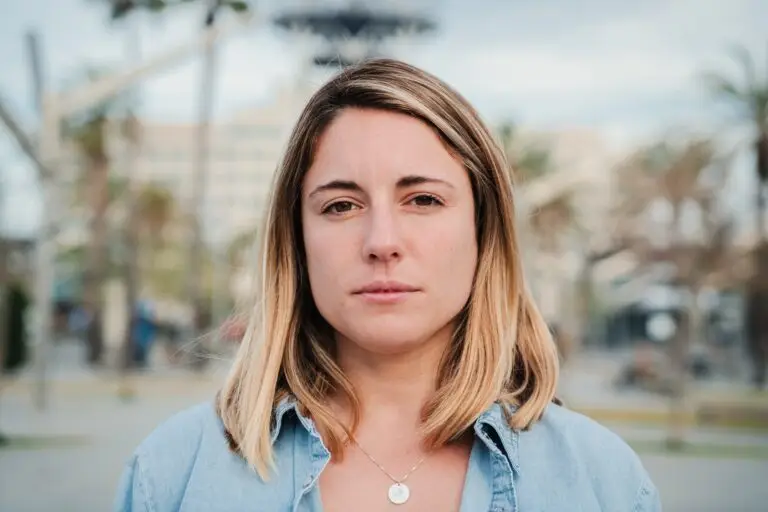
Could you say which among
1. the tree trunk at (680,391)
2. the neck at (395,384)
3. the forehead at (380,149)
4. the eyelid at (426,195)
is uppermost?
the forehead at (380,149)

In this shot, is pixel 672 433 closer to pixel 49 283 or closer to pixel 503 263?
pixel 49 283

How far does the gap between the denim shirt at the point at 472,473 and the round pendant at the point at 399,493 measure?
107mm

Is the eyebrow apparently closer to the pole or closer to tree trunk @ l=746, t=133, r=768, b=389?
the pole

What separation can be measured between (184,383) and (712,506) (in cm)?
1563

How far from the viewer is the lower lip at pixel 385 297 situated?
1874mm

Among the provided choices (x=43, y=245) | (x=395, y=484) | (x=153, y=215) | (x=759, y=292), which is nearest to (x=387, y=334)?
(x=395, y=484)

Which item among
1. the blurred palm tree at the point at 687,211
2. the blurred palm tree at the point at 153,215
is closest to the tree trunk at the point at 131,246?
the blurred palm tree at the point at 153,215

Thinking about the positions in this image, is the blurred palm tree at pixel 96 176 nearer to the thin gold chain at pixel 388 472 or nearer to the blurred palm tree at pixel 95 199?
the blurred palm tree at pixel 95 199

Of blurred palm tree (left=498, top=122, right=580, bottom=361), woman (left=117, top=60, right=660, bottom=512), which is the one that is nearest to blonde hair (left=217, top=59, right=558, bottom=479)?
woman (left=117, top=60, right=660, bottom=512)

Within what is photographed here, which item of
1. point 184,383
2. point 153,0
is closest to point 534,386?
point 153,0

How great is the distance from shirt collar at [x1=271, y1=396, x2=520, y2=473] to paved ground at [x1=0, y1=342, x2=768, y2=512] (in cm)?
711

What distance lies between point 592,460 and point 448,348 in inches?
14.2

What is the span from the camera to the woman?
189 cm

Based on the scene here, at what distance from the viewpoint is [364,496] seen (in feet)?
6.30
